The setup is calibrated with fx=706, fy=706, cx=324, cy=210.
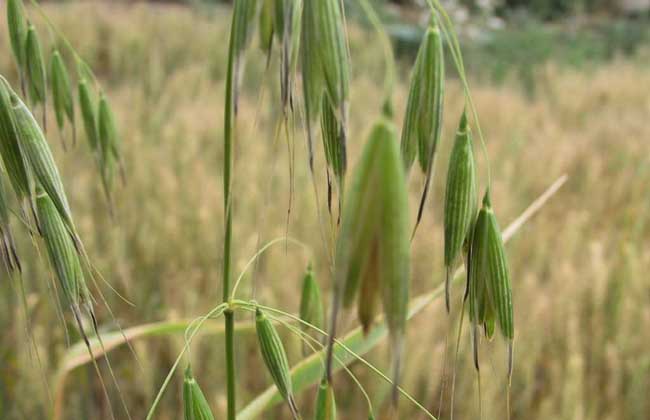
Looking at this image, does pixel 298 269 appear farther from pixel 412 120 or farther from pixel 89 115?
pixel 412 120

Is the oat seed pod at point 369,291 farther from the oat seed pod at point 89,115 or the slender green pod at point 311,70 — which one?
the oat seed pod at point 89,115

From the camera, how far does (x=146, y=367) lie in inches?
41.1

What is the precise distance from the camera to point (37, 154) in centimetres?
40

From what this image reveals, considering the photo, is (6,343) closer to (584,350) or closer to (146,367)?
(146,367)


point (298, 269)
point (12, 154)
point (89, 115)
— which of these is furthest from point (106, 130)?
point (298, 269)

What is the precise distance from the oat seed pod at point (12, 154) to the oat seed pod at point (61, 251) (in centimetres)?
2

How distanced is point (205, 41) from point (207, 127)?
1.83 metres

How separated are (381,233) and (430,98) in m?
0.14

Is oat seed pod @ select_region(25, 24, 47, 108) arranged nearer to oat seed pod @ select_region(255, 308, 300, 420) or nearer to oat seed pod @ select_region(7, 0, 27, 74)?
oat seed pod @ select_region(7, 0, 27, 74)

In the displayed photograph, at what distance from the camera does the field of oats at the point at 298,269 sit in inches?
42.4

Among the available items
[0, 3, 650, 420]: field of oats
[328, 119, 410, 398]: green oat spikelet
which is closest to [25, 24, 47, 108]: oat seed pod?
[0, 3, 650, 420]: field of oats

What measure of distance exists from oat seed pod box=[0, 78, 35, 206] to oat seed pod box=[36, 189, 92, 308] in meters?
0.02

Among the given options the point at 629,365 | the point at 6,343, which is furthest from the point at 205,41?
the point at 629,365

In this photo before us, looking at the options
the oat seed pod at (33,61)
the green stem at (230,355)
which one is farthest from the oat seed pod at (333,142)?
the oat seed pod at (33,61)
